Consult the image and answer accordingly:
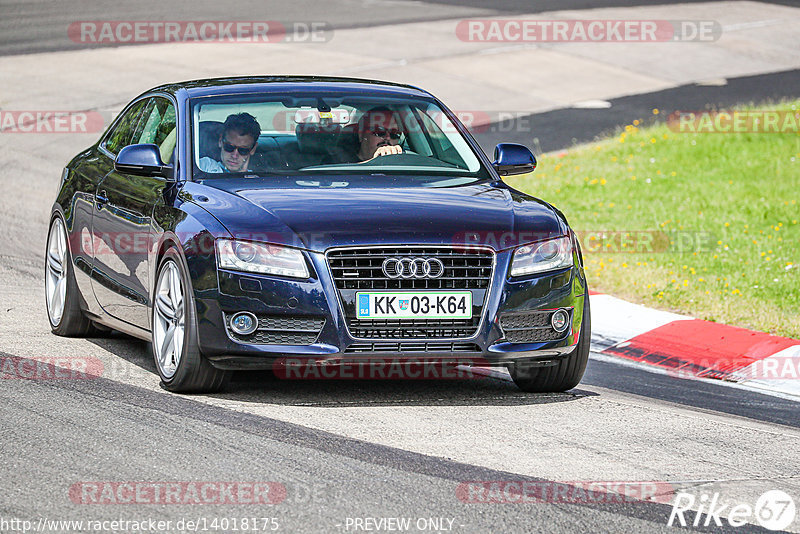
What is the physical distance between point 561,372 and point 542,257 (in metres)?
0.77

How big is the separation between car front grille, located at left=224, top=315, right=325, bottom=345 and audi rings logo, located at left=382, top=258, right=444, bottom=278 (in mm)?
416

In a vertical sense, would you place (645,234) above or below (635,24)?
below

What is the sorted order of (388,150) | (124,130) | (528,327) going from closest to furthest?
(528,327) → (388,150) → (124,130)

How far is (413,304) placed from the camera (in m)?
6.82

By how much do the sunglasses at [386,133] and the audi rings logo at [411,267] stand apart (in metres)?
1.67

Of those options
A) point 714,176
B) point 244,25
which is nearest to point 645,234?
point 714,176

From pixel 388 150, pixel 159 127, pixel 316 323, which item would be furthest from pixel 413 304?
pixel 159 127

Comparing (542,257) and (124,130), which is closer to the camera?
(542,257)

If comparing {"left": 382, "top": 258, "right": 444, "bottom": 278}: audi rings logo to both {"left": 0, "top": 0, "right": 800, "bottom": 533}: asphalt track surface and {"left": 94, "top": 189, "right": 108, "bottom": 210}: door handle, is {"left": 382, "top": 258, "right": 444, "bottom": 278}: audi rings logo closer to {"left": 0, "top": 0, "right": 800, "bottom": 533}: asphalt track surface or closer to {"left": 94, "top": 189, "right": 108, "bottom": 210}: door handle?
{"left": 0, "top": 0, "right": 800, "bottom": 533}: asphalt track surface

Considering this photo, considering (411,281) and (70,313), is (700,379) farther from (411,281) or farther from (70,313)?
(70,313)

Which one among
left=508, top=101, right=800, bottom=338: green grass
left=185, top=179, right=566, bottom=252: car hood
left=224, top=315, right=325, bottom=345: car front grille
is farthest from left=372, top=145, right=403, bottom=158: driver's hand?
left=508, top=101, right=800, bottom=338: green grass

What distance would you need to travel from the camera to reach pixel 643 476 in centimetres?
585

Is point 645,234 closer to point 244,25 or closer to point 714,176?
point 714,176

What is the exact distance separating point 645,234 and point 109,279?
20.8 ft
